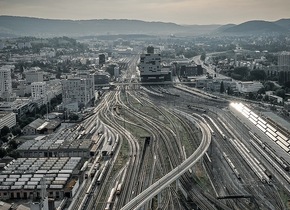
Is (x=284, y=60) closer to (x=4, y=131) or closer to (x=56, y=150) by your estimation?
(x=4, y=131)

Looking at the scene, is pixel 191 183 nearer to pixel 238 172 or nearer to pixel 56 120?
pixel 238 172

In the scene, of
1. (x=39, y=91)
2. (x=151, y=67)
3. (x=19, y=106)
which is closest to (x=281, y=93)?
(x=151, y=67)

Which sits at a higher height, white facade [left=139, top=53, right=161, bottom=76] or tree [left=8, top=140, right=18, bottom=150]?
white facade [left=139, top=53, right=161, bottom=76]

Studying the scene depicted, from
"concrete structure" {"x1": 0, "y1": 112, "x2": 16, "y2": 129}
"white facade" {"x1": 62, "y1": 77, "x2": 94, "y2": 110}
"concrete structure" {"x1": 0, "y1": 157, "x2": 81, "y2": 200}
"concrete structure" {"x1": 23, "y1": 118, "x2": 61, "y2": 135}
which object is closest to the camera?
"concrete structure" {"x1": 0, "y1": 157, "x2": 81, "y2": 200}

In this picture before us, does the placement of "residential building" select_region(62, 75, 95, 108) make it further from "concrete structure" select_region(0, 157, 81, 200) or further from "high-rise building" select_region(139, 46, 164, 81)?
"concrete structure" select_region(0, 157, 81, 200)

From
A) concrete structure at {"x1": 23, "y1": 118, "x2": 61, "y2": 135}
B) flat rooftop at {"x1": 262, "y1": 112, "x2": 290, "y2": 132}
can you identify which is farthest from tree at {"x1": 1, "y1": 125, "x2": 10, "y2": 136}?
flat rooftop at {"x1": 262, "y1": 112, "x2": 290, "y2": 132}

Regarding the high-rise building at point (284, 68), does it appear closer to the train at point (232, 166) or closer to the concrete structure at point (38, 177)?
the train at point (232, 166)

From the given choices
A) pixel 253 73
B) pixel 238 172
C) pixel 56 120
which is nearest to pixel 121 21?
pixel 253 73

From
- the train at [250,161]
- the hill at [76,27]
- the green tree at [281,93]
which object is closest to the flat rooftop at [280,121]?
the train at [250,161]
